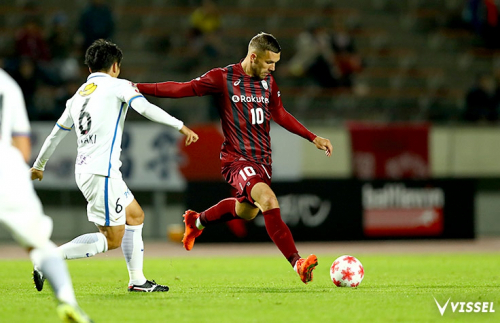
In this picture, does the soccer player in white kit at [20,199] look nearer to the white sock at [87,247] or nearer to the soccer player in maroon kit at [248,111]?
the white sock at [87,247]

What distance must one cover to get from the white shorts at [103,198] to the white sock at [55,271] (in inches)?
61.3

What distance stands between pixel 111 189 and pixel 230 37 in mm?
11648

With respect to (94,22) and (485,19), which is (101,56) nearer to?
(94,22)

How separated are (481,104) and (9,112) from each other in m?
13.2

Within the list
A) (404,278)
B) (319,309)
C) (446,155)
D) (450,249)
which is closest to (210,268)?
(404,278)

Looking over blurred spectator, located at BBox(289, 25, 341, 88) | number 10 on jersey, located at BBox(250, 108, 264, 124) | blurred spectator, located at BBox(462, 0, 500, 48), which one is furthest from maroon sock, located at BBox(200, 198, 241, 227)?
blurred spectator, located at BBox(462, 0, 500, 48)

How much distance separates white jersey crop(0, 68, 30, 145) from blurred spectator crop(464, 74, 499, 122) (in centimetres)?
1282

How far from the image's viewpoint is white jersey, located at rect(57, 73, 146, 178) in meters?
6.01

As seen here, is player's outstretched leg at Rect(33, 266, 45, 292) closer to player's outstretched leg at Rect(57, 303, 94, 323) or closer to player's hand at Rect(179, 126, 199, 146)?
player's hand at Rect(179, 126, 199, 146)

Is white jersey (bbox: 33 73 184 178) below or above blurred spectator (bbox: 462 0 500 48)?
below

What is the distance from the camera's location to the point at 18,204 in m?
4.29

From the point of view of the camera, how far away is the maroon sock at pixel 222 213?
25.4 feet

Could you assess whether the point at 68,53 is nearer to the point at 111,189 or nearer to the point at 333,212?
the point at 333,212

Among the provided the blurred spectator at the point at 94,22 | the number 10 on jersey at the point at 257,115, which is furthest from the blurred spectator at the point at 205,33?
the number 10 on jersey at the point at 257,115
